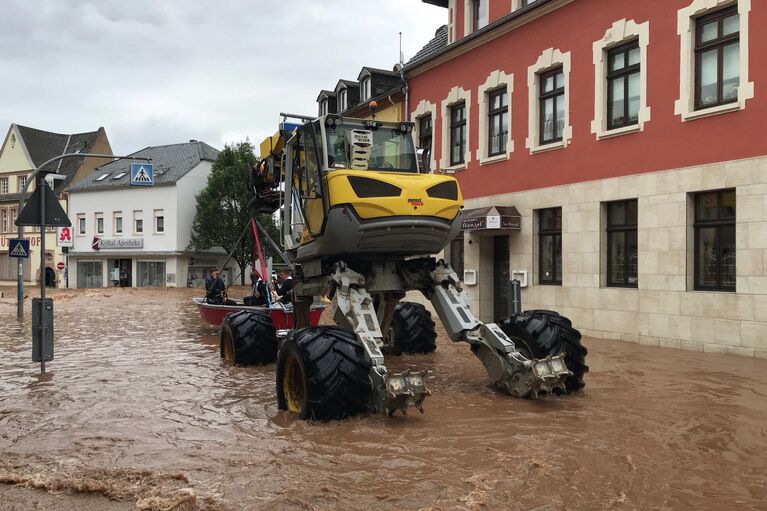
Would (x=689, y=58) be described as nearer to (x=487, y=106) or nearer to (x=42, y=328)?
(x=487, y=106)

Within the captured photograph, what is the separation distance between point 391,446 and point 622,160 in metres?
10.1

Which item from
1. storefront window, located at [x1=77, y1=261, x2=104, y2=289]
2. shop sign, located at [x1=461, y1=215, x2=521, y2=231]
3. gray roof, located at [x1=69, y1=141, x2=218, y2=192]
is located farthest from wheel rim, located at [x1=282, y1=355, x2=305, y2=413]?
storefront window, located at [x1=77, y1=261, x2=104, y2=289]

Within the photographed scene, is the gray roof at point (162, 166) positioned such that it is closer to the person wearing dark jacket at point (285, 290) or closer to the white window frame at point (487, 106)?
the white window frame at point (487, 106)

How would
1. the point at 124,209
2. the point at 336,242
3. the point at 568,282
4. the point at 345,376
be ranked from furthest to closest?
the point at 124,209, the point at 568,282, the point at 336,242, the point at 345,376

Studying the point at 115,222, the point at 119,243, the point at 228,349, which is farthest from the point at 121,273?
the point at 228,349

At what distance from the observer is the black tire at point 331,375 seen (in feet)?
20.5

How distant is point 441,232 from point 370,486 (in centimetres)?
361

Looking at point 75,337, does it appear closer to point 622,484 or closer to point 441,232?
point 441,232

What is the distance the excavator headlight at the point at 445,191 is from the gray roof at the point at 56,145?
49.2m

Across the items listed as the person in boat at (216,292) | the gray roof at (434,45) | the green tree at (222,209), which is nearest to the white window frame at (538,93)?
the gray roof at (434,45)

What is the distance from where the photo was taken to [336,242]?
754cm

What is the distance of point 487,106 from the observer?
59.2ft


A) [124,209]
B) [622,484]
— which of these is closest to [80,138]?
[124,209]

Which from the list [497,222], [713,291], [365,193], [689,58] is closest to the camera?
[365,193]
